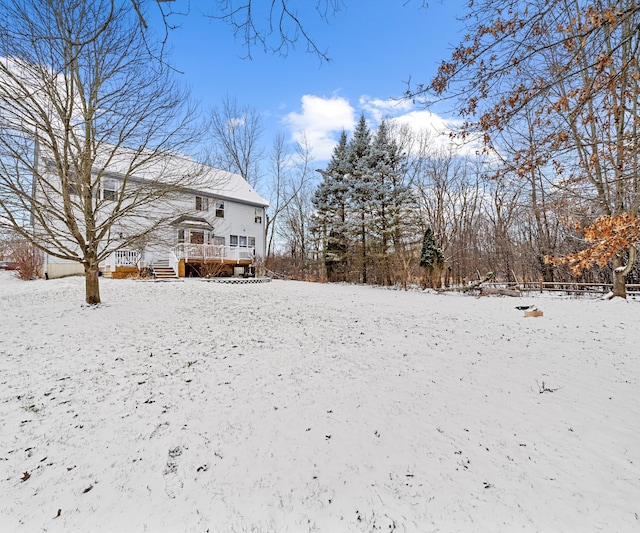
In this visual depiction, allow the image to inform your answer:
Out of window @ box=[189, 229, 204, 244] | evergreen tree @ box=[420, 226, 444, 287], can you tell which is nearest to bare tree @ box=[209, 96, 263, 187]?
window @ box=[189, 229, 204, 244]

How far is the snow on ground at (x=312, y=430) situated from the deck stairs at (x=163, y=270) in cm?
877

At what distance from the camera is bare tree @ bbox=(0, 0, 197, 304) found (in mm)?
6082

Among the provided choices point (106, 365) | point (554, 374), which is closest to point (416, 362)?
point (554, 374)

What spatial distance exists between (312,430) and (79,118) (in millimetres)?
8853

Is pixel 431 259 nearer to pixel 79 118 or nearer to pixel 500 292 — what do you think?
pixel 500 292

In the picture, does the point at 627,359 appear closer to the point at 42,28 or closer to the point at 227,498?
the point at 227,498

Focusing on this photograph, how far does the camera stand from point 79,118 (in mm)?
7242

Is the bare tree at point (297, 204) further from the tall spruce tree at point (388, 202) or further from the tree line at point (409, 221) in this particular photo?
the tall spruce tree at point (388, 202)

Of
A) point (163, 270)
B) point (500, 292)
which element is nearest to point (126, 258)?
point (163, 270)

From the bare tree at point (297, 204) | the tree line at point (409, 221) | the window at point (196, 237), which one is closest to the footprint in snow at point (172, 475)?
the tree line at point (409, 221)

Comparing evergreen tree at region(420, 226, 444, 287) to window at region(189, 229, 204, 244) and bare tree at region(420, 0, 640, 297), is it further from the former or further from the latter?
window at region(189, 229, 204, 244)

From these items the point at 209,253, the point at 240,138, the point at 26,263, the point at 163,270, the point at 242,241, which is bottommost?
the point at 163,270

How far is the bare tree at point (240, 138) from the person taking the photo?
24.7 m

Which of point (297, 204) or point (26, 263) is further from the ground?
point (297, 204)
